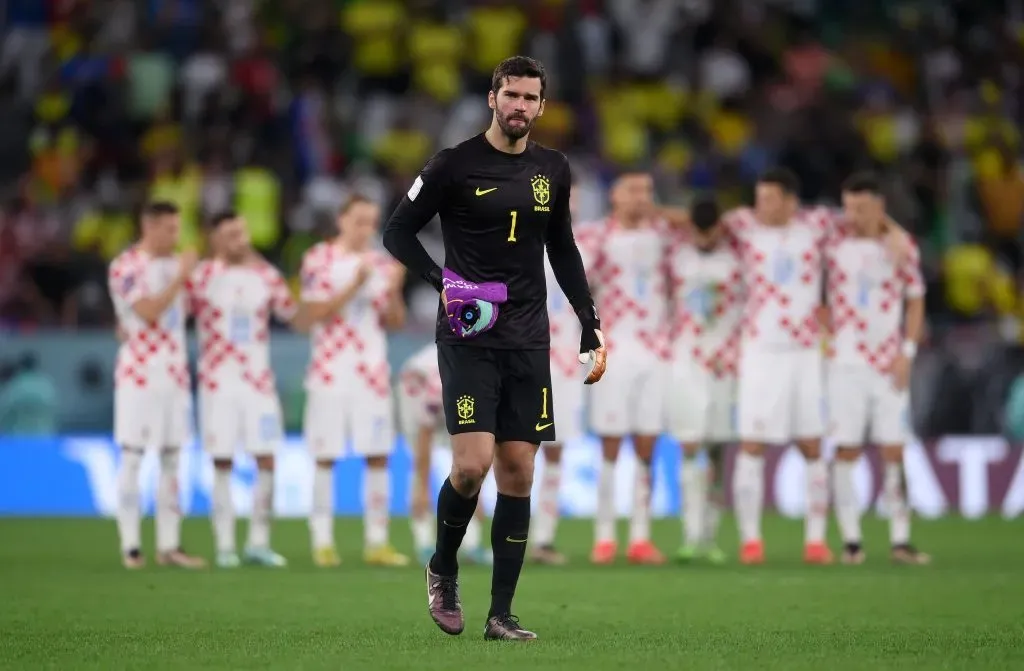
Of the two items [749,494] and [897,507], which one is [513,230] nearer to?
[749,494]

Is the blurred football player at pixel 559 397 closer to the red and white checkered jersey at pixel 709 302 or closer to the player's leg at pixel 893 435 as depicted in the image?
the red and white checkered jersey at pixel 709 302

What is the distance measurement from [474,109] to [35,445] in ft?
23.8

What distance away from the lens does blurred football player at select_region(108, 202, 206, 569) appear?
1395cm

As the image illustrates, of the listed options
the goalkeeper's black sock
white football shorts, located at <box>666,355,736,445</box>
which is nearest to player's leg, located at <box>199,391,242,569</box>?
white football shorts, located at <box>666,355,736,445</box>

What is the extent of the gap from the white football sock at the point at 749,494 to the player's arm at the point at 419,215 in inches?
242

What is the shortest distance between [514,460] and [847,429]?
20.3 feet

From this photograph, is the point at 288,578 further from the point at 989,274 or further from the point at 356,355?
the point at 989,274

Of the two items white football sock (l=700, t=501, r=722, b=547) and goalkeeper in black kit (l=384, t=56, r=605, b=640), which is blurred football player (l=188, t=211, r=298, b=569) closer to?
white football sock (l=700, t=501, r=722, b=547)

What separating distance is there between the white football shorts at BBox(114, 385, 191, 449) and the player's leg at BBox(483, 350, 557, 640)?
564 cm

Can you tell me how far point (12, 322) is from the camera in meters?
19.6

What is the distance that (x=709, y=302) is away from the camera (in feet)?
48.2

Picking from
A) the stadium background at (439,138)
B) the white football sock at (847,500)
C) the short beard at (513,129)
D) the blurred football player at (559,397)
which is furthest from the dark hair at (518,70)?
the stadium background at (439,138)

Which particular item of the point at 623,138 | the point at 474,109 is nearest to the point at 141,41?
the point at 474,109

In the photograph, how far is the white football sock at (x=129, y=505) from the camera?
13.9 m
